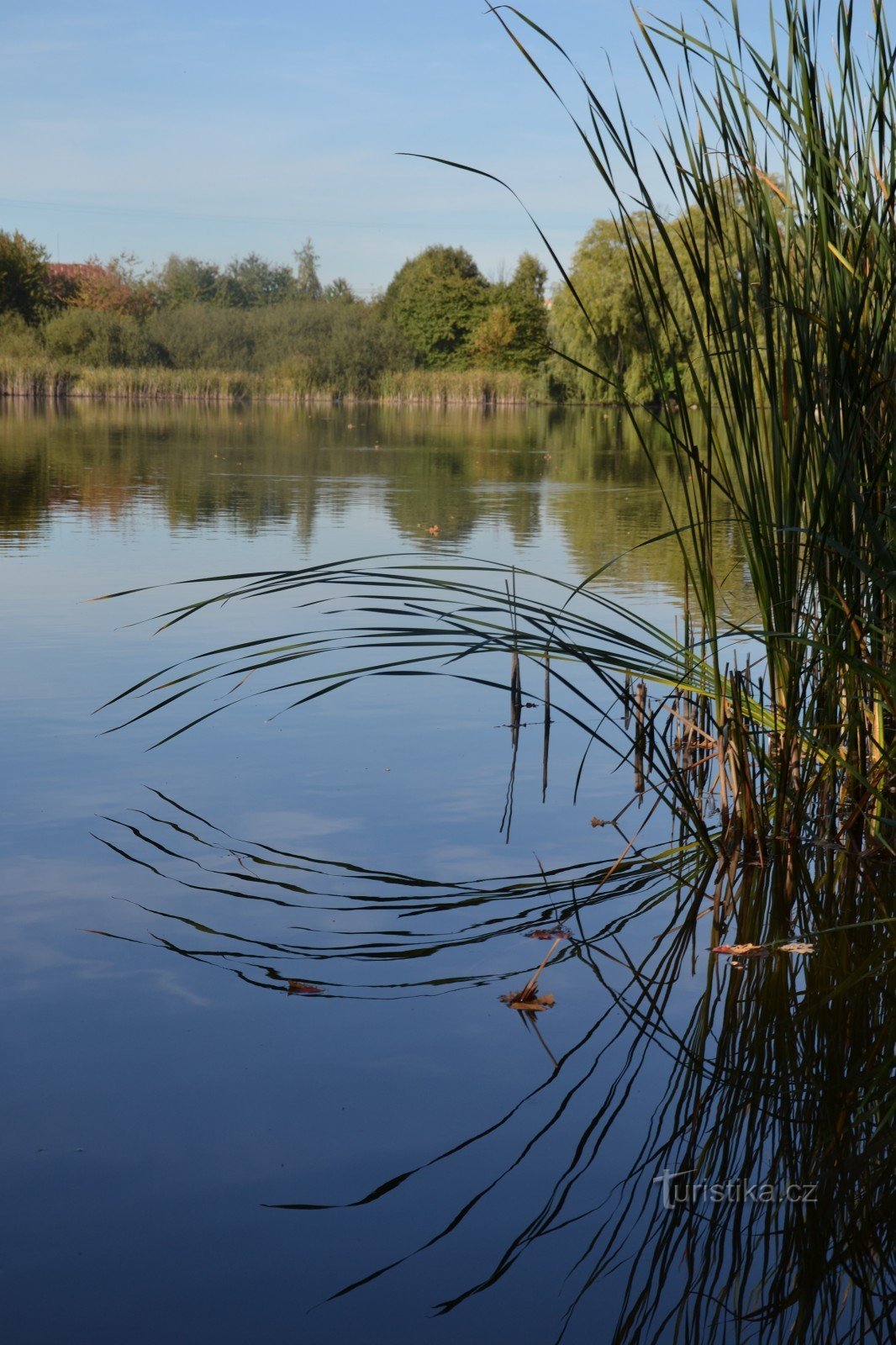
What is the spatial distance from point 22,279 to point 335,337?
11154 millimetres

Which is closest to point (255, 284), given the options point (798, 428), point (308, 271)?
point (308, 271)

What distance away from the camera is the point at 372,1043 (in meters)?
2.19

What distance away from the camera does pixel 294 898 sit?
2.81m

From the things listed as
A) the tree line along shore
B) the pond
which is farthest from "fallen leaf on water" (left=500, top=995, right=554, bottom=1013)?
the tree line along shore

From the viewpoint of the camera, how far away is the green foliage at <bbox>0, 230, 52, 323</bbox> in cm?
4284

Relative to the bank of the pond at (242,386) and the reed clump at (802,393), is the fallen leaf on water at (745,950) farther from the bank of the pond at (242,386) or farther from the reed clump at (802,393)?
the bank of the pond at (242,386)

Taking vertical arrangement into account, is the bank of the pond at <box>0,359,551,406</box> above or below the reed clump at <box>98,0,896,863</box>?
above

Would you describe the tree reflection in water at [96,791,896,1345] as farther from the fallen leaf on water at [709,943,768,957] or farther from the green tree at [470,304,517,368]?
the green tree at [470,304,517,368]

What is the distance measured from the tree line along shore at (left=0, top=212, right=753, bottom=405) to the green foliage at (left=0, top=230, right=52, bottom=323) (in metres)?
0.05

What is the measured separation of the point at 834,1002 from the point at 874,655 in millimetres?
849

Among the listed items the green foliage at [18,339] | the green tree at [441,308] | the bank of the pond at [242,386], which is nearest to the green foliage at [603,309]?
the bank of the pond at [242,386]

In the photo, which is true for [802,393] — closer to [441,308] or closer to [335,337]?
[335,337]

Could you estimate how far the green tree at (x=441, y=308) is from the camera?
55375mm

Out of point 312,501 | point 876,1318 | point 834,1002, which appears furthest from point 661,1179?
point 312,501
